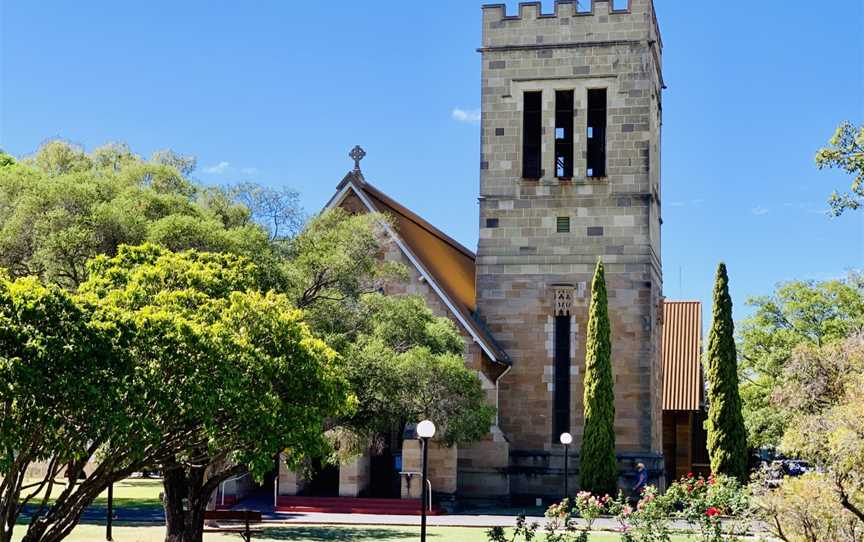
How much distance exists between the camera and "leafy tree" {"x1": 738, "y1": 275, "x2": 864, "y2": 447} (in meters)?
41.1

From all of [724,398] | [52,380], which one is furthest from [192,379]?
[724,398]

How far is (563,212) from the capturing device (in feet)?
120

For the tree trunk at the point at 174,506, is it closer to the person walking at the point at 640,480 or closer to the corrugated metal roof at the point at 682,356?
the person walking at the point at 640,480

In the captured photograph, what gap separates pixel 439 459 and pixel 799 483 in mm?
18896

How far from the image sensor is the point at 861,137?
16453mm

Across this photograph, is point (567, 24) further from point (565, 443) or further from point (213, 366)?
point (213, 366)

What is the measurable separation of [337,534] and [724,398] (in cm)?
1294

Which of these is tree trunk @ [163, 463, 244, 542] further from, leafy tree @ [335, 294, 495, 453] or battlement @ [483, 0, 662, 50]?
battlement @ [483, 0, 662, 50]

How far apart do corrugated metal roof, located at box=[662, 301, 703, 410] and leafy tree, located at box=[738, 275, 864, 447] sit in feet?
10.8

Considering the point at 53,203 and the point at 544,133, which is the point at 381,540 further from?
the point at 544,133

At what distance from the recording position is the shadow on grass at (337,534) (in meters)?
25.5

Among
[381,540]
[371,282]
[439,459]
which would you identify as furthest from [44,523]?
[439,459]

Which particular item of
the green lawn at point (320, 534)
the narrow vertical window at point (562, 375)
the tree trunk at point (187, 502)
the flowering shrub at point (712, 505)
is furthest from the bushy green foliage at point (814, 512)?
the narrow vertical window at point (562, 375)

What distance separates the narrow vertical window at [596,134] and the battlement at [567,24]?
1841 mm
